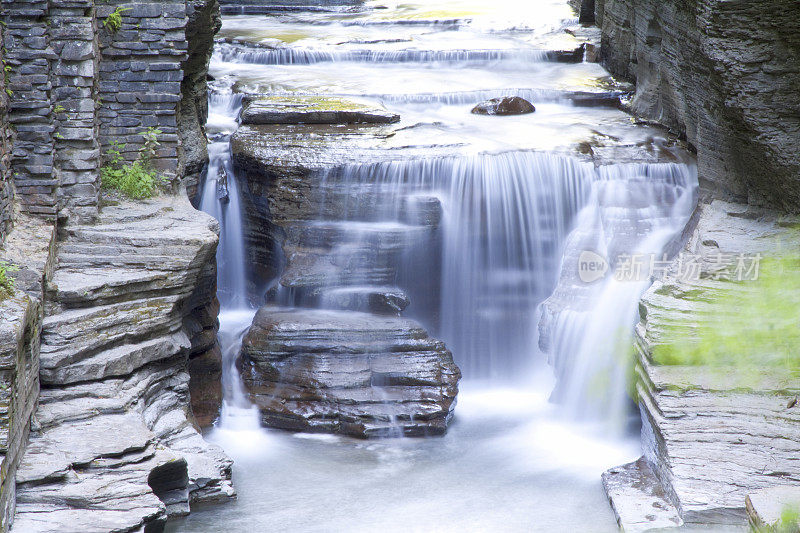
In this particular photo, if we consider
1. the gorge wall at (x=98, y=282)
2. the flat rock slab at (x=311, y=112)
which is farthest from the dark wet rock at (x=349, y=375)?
the flat rock slab at (x=311, y=112)

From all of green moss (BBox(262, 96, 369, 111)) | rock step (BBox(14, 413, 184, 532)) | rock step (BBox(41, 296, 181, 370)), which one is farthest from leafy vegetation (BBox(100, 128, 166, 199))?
green moss (BBox(262, 96, 369, 111))

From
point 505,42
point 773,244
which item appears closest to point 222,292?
point 773,244

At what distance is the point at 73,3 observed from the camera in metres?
6.24

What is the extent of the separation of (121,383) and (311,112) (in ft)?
15.3

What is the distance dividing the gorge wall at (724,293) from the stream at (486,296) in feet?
1.88

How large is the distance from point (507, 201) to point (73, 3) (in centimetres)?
423

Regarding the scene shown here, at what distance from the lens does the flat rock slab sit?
946 cm

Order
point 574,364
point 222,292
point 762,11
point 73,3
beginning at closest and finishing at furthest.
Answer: point 762,11 < point 73,3 < point 574,364 < point 222,292

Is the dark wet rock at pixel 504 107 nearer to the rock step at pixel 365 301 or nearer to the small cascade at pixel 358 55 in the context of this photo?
the small cascade at pixel 358 55

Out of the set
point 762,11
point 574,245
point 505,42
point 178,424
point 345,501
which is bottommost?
point 345,501

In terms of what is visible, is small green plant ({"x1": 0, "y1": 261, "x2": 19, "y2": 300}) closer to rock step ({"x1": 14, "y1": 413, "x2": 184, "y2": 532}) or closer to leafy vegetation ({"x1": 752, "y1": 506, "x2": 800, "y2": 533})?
rock step ({"x1": 14, "y1": 413, "x2": 184, "y2": 532})

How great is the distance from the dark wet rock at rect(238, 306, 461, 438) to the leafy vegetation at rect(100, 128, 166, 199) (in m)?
1.52

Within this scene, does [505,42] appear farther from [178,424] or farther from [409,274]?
[178,424]

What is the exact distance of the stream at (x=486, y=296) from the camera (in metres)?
6.11
